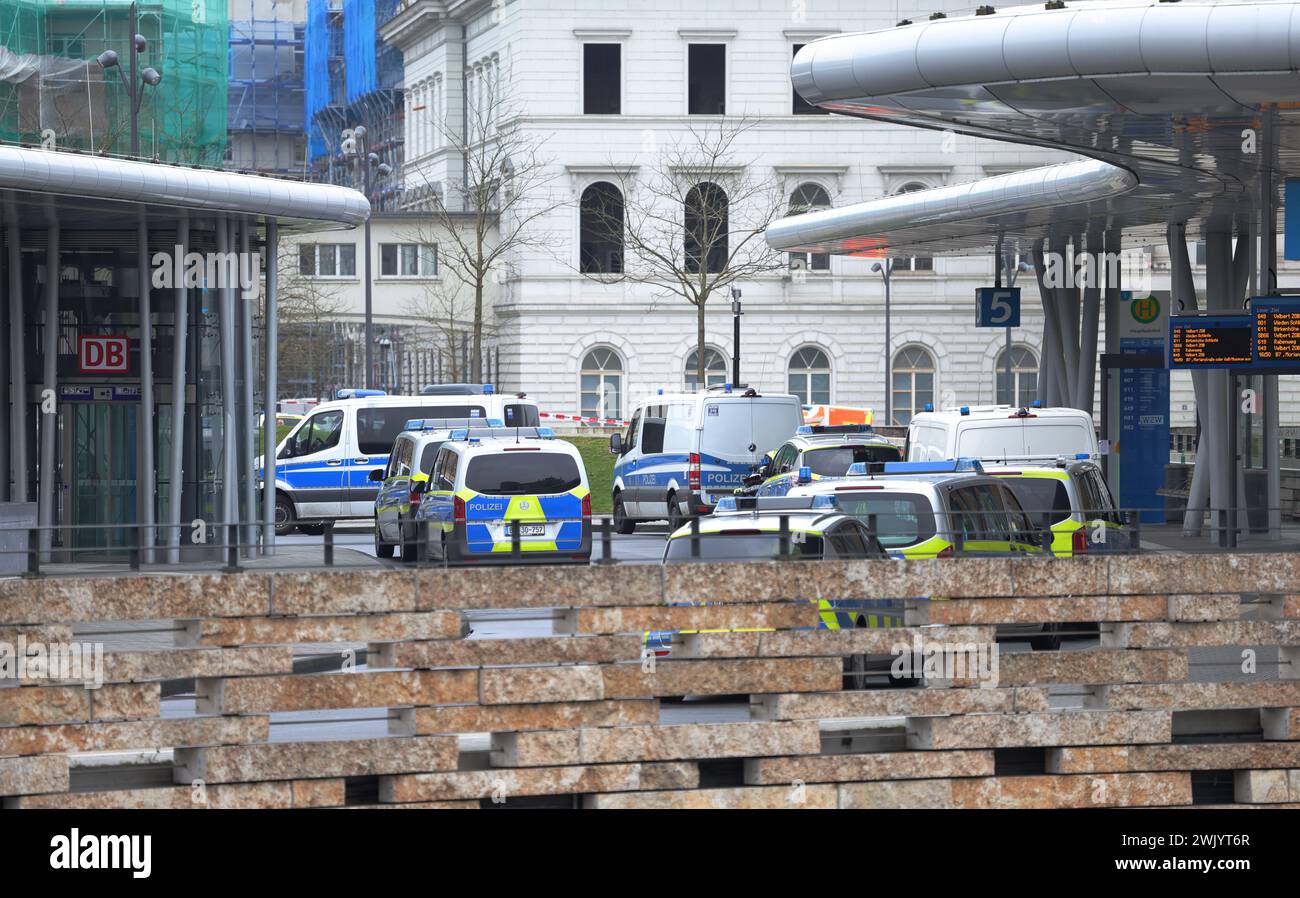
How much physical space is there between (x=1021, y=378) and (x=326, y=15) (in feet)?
128

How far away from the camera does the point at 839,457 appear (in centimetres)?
2750

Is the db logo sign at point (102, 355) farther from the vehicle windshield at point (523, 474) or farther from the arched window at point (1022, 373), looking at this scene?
the arched window at point (1022, 373)

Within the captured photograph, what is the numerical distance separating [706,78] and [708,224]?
6431mm

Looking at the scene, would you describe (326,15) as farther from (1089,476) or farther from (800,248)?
(1089,476)

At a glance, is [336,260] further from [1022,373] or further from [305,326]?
[1022,373]

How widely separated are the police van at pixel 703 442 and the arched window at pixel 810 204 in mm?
33541

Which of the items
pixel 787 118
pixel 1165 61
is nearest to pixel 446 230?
pixel 787 118

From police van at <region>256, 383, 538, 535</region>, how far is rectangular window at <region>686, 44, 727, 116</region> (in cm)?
3613

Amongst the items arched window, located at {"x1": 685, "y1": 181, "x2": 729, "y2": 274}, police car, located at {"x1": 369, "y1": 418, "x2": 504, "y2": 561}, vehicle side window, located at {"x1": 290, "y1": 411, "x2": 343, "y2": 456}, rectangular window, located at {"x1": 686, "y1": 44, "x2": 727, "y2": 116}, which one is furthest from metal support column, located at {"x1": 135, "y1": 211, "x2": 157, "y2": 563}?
rectangular window, located at {"x1": 686, "y1": 44, "x2": 727, "y2": 116}

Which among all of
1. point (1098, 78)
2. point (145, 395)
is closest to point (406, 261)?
point (145, 395)

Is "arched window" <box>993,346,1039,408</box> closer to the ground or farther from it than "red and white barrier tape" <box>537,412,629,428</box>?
farther from it

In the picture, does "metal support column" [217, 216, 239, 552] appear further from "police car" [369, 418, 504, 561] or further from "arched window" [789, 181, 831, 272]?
"arched window" [789, 181, 831, 272]

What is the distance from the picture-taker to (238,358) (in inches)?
1014

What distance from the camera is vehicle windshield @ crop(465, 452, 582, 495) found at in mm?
25406
